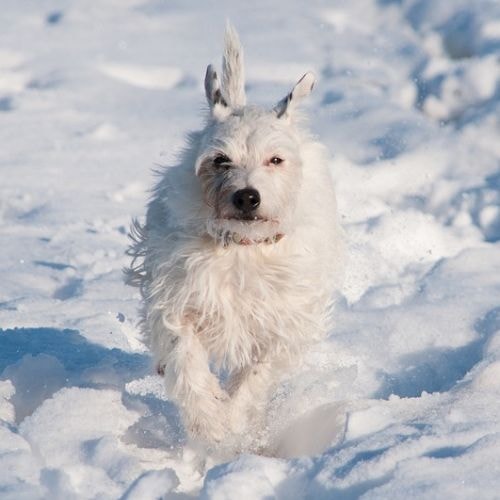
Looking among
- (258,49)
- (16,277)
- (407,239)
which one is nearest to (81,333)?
(16,277)

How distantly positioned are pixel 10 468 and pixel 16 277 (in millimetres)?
3653

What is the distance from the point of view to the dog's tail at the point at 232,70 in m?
4.98

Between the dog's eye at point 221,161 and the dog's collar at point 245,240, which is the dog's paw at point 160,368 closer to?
the dog's collar at point 245,240

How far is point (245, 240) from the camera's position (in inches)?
184

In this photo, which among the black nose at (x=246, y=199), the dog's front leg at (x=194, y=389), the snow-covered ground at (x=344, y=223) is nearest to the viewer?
the snow-covered ground at (x=344, y=223)

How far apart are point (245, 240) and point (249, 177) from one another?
29 centimetres

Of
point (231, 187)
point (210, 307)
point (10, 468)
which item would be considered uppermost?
point (231, 187)

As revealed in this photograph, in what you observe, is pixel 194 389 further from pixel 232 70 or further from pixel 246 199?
pixel 232 70

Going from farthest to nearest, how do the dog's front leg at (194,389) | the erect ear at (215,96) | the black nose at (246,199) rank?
1. the erect ear at (215,96)
2. the dog's front leg at (194,389)
3. the black nose at (246,199)

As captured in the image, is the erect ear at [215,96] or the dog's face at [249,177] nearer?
the dog's face at [249,177]

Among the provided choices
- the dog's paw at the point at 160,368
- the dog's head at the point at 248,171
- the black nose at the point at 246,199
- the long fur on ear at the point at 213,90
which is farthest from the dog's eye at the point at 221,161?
the dog's paw at the point at 160,368

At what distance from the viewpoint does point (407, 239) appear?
312 inches

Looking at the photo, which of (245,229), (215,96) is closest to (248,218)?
(245,229)

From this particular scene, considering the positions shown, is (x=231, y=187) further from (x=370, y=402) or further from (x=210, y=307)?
(x=370, y=402)
